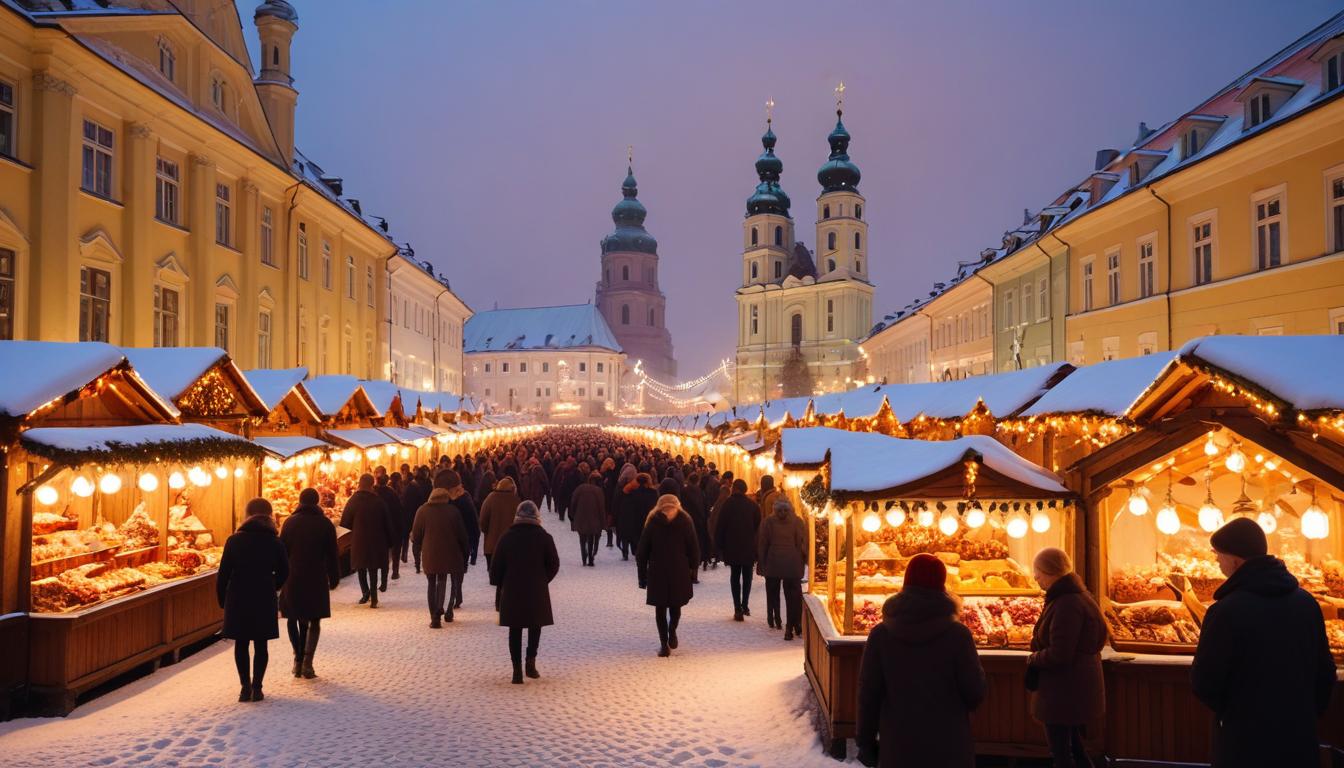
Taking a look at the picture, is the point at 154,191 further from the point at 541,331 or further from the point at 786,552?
the point at 541,331

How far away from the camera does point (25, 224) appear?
653 inches

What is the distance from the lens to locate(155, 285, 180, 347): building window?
20.8 metres

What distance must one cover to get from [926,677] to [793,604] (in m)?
7.28

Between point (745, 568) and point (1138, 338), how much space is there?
18691 millimetres

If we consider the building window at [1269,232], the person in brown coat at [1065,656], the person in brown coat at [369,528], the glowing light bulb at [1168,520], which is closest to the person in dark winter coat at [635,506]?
the person in brown coat at [369,528]

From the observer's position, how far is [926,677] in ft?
14.7

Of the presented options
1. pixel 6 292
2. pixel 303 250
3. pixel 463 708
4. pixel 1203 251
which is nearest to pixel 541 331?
pixel 303 250

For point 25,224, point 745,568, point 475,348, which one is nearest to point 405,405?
point 25,224

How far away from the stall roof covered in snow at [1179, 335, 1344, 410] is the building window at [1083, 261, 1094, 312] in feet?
78.7

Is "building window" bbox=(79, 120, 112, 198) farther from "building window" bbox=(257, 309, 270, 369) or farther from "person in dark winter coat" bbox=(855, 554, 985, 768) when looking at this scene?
"person in dark winter coat" bbox=(855, 554, 985, 768)

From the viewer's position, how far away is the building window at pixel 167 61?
21062 millimetres

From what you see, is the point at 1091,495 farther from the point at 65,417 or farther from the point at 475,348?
the point at 475,348

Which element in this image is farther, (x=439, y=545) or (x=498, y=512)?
(x=498, y=512)

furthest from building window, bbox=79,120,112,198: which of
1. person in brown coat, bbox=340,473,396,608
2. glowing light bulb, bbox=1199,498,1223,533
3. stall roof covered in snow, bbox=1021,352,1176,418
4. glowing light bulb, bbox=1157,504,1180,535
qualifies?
glowing light bulb, bbox=1199,498,1223,533
